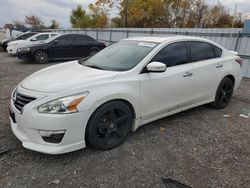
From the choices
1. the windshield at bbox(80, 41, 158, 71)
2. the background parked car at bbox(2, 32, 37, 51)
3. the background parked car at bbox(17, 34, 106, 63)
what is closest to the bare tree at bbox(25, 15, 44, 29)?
the background parked car at bbox(2, 32, 37, 51)

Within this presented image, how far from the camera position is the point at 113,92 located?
277cm

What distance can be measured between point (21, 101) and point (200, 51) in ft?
10.5

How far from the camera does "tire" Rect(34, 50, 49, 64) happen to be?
10185 millimetres

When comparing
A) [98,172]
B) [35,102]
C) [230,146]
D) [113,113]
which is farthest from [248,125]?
[35,102]

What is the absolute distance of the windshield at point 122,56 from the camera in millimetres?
3234

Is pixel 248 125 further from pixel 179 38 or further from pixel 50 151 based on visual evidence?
pixel 50 151

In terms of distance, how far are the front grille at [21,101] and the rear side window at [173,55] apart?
1.87m

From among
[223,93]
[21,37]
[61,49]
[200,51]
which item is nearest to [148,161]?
[200,51]

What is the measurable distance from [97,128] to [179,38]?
220 centimetres

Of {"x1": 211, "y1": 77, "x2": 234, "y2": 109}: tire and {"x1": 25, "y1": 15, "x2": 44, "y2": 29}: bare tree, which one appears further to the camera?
{"x1": 25, "y1": 15, "x2": 44, "y2": 29}: bare tree

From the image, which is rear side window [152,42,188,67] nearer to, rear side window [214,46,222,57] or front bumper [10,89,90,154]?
rear side window [214,46,222,57]

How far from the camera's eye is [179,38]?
3756 mm

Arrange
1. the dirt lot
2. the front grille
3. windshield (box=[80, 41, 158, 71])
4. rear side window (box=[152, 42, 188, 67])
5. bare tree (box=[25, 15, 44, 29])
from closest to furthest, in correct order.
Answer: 1. the dirt lot
2. the front grille
3. windshield (box=[80, 41, 158, 71])
4. rear side window (box=[152, 42, 188, 67])
5. bare tree (box=[25, 15, 44, 29])

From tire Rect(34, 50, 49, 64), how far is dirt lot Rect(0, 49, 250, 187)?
7076 mm
